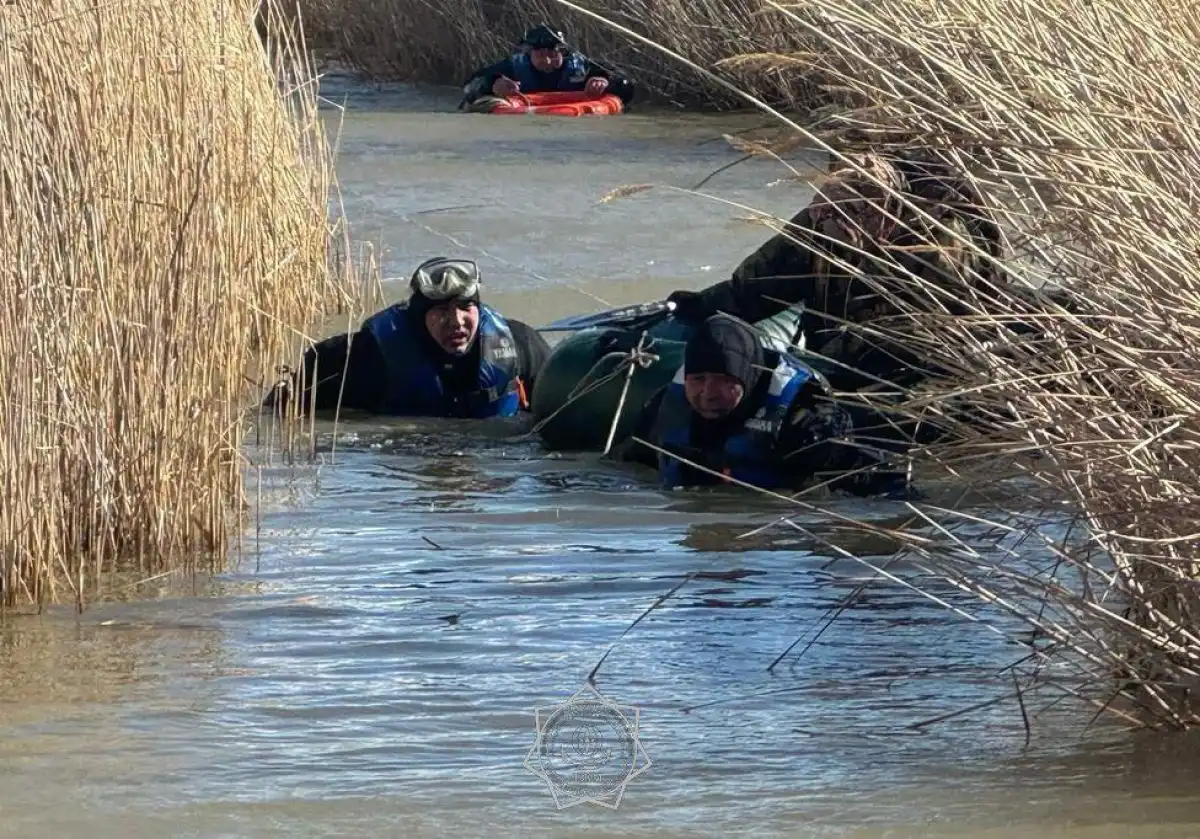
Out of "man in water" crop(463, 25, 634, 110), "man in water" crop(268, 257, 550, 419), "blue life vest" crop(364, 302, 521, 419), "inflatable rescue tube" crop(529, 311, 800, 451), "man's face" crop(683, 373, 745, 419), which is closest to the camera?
"man's face" crop(683, 373, 745, 419)

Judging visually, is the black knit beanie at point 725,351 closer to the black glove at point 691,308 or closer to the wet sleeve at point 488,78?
the black glove at point 691,308

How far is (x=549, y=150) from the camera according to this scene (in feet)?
51.6

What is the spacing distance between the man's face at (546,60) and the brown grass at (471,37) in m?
0.62

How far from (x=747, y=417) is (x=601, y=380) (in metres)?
0.92

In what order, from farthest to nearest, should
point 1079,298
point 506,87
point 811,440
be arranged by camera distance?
point 506,87 < point 811,440 < point 1079,298

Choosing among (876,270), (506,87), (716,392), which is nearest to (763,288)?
(716,392)

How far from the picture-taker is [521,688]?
482cm

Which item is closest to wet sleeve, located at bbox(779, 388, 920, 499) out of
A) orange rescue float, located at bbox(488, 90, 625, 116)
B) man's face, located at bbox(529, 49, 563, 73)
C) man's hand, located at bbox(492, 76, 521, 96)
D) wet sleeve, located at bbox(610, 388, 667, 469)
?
wet sleeve, located at bbox(610, 388, 667, 469)

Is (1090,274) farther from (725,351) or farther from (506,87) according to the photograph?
(506,87)

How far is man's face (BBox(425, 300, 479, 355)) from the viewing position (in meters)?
8.61

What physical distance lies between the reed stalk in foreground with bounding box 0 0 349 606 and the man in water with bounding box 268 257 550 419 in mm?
2397

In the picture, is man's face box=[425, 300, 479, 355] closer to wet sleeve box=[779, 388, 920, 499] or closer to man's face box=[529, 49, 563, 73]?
wet sleeve box=[779, 388, 920, 499]

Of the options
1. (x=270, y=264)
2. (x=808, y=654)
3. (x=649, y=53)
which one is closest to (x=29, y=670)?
(x=808, y=654)

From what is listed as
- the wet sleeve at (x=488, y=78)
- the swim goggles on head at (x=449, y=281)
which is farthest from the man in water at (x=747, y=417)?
the wet sleeve at (x=488, y=78)
